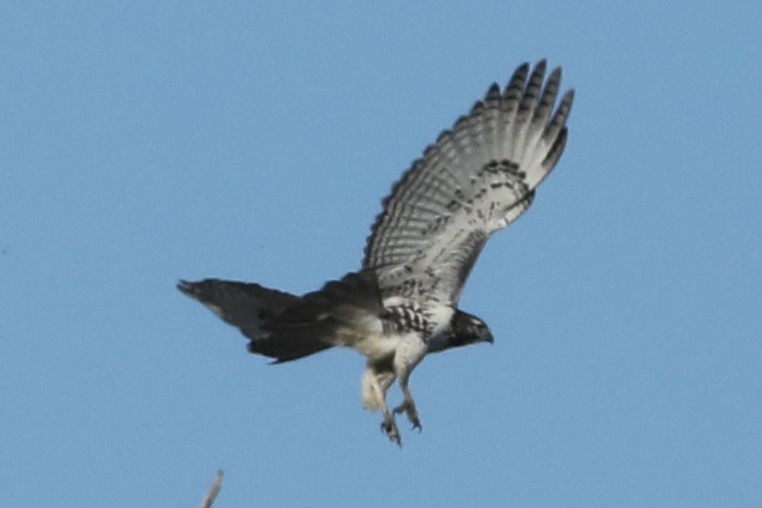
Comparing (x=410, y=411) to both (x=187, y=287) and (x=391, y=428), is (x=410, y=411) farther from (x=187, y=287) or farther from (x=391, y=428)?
(x=187, y=287)

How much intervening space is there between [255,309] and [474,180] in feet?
5.22

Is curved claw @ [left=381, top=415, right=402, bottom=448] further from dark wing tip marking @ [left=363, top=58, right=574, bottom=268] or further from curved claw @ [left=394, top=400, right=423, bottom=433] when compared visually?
dark wing tip marking @ [left=363, top=58, right=574, bottom=268]

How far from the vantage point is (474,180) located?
11.4 m

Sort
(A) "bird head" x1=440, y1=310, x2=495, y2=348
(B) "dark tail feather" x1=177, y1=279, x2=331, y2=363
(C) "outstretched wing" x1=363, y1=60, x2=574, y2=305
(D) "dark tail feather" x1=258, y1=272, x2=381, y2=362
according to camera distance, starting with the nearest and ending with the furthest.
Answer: (D) "dark tail feather" x1=258, y1=272, x2=381, y2=362 < (B) "dark tail feather" x1=177, y1=279, x2=331, y2=363 < (A) "bird head" x1=440, y1=310, x2=495, y2=348 < (C) "outstretched wing" x1=363, y1=60, x2=574, y2=305

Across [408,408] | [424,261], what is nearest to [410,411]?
[408,408]

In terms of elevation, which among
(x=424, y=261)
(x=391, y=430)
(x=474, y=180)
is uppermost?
(x=474, y=180)

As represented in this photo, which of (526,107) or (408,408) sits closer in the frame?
(408,408)

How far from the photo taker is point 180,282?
10961 millimetres

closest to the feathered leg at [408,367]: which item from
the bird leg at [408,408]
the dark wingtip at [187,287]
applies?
the bird leg at [408,408]

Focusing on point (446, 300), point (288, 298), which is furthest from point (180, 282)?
point (446, 300)

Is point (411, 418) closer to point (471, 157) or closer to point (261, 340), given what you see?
point (261, 340)

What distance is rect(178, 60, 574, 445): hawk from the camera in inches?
400

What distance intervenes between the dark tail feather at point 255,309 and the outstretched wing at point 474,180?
738mm

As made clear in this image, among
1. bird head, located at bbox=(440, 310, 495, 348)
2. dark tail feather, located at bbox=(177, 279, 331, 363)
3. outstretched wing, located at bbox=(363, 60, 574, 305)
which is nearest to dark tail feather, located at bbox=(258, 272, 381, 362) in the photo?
dark tail feather, located at bbox=(177, 279, 331, 363)
